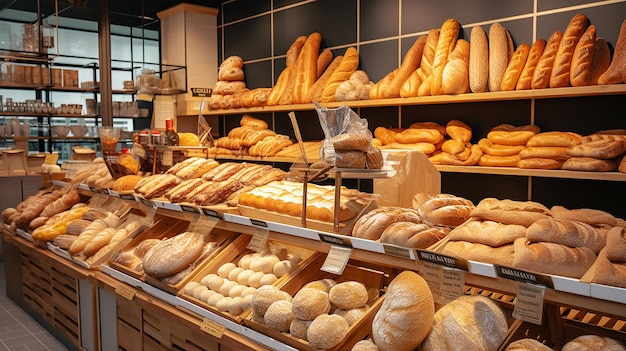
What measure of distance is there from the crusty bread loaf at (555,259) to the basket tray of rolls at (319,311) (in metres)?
0.56

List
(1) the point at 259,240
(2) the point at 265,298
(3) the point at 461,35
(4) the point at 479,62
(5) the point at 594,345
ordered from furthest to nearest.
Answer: (3) the point at 461,35, (4) the point at 479,62, (1) the point at 259,240, (2) the point at 265,298, (5) the point at 594,345

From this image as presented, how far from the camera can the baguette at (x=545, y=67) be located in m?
3.29

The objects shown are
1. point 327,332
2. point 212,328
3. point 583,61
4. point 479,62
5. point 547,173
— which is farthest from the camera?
point 479,62

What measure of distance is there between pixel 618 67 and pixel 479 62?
88 cm

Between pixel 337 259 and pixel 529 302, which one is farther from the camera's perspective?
pixel 337 259

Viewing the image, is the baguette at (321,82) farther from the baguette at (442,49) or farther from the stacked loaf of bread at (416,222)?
the stacked loaf of bread at (416,222)

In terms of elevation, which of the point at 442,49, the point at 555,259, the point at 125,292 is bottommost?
the point at 125,292

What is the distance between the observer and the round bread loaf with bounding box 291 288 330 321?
1.88m

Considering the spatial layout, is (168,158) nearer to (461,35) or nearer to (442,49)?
(442,49)

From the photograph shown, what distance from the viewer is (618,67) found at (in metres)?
3.00

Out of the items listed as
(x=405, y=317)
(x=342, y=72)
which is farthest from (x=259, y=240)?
(x=342, y=72)

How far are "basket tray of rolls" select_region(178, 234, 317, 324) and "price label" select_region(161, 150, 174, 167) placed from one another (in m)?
1.20

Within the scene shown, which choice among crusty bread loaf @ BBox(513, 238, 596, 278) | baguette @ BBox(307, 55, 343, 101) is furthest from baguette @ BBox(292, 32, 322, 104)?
crusty bread loaf @ BBox(513, 238, 596, 278)

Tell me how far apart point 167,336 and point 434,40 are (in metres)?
2.78
